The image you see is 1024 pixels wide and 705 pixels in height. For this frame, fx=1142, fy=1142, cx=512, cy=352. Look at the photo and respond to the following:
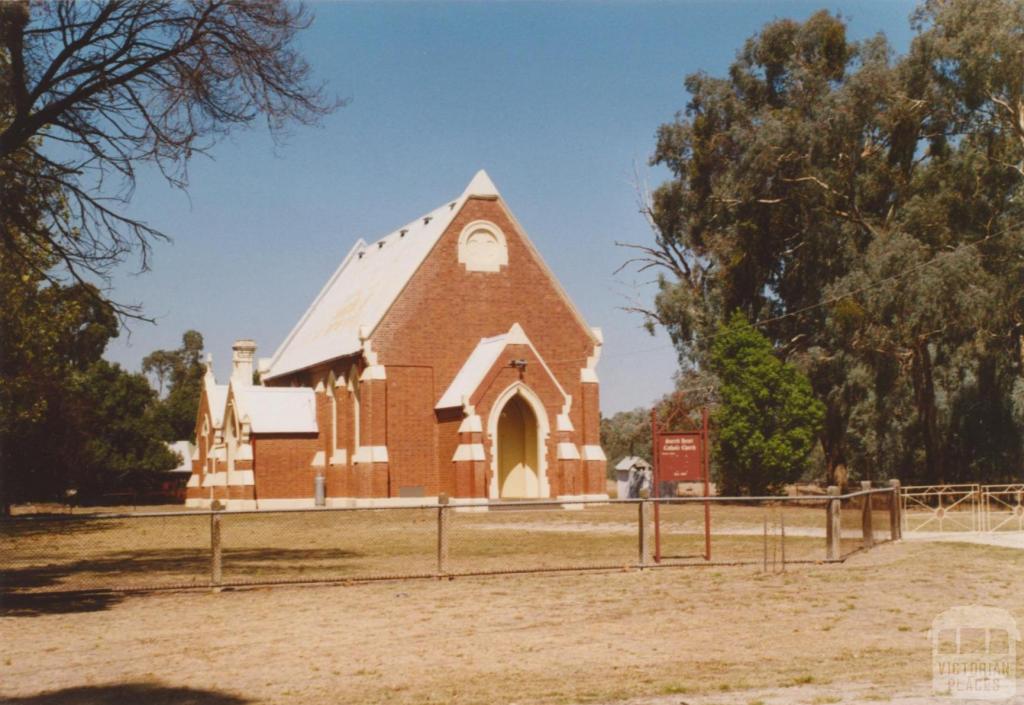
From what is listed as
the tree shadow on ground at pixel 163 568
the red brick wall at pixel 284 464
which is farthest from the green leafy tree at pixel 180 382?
the tree shadow on ground at pixel 163 568

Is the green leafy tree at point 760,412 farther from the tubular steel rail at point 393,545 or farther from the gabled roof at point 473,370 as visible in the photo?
the tubular steel rail at point 393,545

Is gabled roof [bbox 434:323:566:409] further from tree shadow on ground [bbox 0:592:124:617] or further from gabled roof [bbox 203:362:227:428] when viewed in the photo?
tree shadow on ground [bbox 0:592:124:617]

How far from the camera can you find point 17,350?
1388 inches

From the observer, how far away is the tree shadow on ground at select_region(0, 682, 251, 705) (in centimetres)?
976

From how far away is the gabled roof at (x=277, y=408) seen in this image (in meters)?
53.6

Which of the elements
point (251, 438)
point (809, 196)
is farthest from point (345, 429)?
point (809, 196)

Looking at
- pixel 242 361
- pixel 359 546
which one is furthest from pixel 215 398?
pixel 359 546

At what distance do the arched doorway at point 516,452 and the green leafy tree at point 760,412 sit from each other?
1137 cm

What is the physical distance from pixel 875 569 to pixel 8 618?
12827mm

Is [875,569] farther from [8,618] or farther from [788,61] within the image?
[788,61]

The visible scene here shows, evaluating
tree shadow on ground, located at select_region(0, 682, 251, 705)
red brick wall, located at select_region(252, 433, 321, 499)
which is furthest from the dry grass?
red brick wall, located at select_region(252, 433, 321, 499)

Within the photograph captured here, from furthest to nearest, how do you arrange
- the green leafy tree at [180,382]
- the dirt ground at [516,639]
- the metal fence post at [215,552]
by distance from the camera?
the green leafy tree at [180,382], the metal fence post at [215,552], the dirt ground at [516,639]

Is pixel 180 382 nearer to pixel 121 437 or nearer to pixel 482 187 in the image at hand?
pixel 121 437

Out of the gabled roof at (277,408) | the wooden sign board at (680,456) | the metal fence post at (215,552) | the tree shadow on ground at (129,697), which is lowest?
the tree shadow on ground at (129,697)
